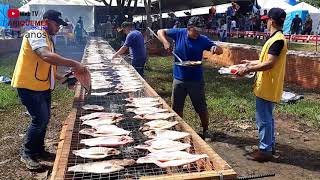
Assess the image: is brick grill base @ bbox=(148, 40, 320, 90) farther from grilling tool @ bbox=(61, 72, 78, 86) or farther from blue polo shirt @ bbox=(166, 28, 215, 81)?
grilling tool @ bbox=(61, 72, 78, 86)

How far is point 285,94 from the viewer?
937 centimetres

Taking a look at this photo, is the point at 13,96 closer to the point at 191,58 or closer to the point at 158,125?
the point at 191,58

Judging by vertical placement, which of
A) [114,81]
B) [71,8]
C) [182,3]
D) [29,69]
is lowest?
[114,81]

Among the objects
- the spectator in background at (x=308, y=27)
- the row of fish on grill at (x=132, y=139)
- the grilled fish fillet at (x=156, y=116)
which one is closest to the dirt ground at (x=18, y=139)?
the row of fish on grill at (x=132, y=139)

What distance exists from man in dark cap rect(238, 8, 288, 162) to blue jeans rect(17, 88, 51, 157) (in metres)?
2.84

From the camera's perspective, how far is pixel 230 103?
9172mm

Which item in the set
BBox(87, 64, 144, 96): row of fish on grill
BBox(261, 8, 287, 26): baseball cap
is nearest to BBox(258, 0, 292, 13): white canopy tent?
BBox(87, 64, 144, 96): row of fish on grill

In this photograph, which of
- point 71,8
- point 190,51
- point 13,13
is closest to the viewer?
point 190,51

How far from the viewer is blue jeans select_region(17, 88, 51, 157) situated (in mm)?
5352

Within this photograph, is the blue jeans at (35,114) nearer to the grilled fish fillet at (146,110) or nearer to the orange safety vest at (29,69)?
the orange safety vest at (29,69)

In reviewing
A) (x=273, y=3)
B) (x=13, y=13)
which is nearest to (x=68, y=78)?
(x=13, y=13)

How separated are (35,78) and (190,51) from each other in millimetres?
2575

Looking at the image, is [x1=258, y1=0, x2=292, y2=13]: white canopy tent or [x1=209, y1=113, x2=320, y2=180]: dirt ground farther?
[x1=258, y1=0, x2=292, y2=13]: white canopy tent

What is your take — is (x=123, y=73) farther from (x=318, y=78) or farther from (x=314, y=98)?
(x=318, y=78)
